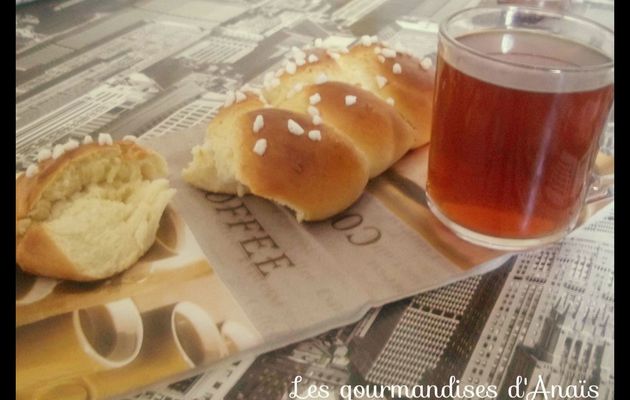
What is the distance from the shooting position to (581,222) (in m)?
0.71

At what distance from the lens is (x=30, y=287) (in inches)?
24.0

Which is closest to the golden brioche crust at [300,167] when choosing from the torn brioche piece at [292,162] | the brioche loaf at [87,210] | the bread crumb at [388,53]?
the torn brioche piece at [292,162]

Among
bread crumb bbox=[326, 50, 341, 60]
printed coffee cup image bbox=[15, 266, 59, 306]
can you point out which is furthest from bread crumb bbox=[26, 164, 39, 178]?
bread crumb bbox=[326, 50, 341, 60]

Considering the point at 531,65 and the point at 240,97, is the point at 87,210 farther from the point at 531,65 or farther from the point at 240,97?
the point at 531,65

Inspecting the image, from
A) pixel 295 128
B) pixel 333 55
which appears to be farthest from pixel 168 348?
pixel 333 55

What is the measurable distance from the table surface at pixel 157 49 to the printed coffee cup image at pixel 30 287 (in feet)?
0.87

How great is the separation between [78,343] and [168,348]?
0.08m

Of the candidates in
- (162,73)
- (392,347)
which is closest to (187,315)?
(392,347)

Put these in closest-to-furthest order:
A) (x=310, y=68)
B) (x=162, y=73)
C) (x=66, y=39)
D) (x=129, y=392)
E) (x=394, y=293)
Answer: (x=129, y=392) → (x=394, y=293) → (x=310, y=68) → (x=162, y=73) → (x=66, y=39)

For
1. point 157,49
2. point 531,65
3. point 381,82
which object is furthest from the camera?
point 157,49

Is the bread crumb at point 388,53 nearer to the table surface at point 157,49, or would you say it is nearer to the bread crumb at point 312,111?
the bread crumb at point 312,111

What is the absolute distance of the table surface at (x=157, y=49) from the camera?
0.97m
